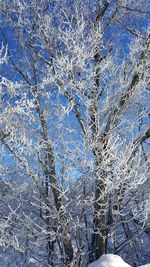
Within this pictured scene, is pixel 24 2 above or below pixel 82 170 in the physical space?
above

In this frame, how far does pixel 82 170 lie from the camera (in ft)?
23.4

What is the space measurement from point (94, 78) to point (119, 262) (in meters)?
4.31

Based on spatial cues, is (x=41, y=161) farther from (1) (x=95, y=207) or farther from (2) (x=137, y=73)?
(2) (x=137, y=73)

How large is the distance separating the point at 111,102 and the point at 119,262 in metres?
3.76

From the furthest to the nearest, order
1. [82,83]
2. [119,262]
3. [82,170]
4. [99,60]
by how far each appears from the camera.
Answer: [99,60]
[82,83]
[82,170]
[119,262]

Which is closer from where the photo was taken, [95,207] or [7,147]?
[7,147]

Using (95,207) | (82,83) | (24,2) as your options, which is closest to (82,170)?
(95,207)

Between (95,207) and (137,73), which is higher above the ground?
(137,73)

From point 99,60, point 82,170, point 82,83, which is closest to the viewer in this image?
point 82,170

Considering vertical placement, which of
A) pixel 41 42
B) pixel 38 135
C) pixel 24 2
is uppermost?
pixel 24 2

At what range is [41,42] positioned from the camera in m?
9.05

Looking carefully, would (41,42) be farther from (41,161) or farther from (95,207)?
(95,207)

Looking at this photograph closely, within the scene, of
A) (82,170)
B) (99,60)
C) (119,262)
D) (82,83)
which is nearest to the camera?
(119,262)

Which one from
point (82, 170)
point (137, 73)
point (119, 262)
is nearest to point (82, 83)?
point (137, 73)
